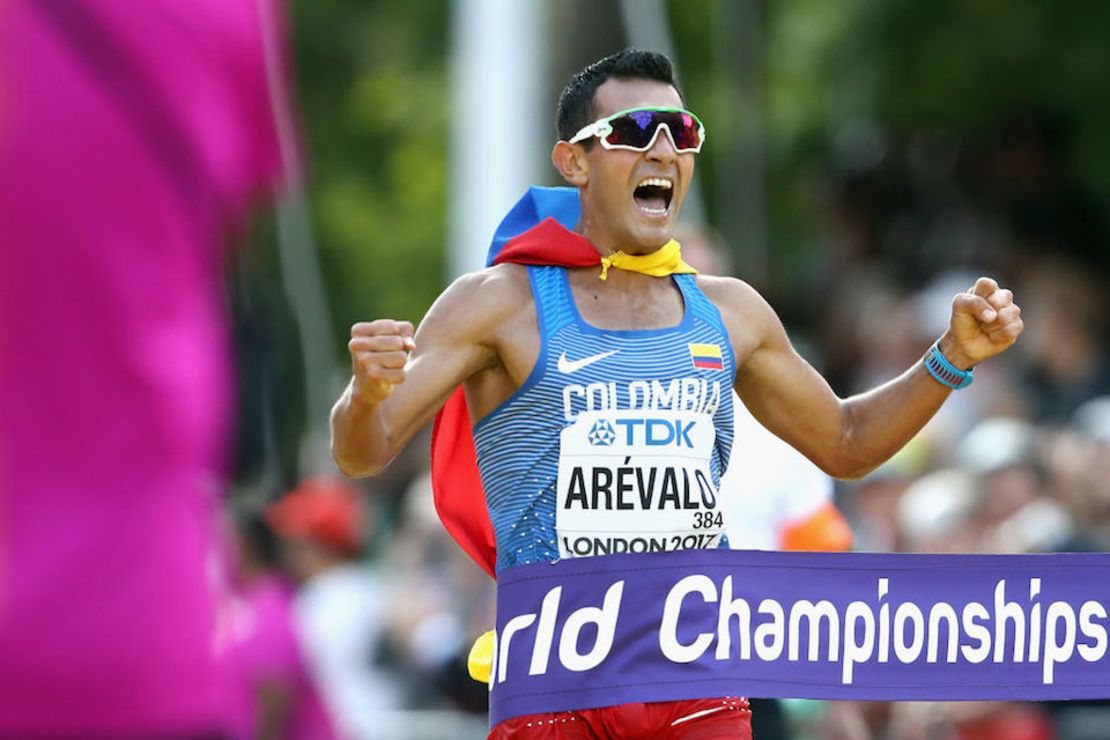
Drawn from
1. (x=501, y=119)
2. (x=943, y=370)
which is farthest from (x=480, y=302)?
(x=501, y=119)

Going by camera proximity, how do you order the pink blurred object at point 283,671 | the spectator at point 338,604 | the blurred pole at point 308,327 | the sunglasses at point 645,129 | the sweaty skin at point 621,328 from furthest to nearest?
the blurred pole at point 308,327, the spectator at point 338,604, the pink blurred object at point 283,671, the sunglasses at point 645,129, the sweaty skin at point 621,328

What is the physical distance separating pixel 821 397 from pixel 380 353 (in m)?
1.34

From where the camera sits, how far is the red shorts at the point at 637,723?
17.4ft

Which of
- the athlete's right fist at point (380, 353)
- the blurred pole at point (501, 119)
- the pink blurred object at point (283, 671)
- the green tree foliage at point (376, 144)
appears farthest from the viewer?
the green tree foliage at point (376, 144)

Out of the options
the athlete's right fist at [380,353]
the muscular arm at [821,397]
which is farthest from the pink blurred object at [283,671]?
→ the athlete's right fist at [380,353]

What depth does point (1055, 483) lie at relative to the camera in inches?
384

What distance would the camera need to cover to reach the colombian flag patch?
5446mm

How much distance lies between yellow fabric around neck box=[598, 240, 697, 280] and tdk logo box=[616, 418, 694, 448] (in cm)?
42

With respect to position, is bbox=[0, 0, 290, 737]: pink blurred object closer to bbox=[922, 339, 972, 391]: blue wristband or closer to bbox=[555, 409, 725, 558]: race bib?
bbox=[555, 409, 725, 558]: race bib

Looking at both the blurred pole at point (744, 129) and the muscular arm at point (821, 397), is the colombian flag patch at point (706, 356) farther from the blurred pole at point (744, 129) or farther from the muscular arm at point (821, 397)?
the blurred pole at point (744, 129)

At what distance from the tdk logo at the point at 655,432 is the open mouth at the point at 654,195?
1.72ft

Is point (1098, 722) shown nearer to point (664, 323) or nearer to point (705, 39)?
point (664, 323)

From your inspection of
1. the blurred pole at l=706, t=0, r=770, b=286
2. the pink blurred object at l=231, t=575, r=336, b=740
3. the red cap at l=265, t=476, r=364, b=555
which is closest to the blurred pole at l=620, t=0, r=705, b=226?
the blurred pole at l=706, t=0, r=770, b=286

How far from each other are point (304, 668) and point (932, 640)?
5329mm
